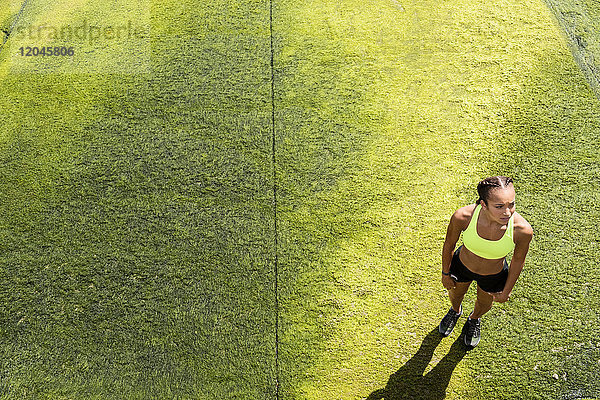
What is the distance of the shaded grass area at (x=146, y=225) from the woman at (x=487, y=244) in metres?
1.54

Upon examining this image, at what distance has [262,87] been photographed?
655 centimetres

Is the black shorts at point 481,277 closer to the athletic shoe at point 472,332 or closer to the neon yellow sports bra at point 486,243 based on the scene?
the neon yellow sports bra at point 486,243

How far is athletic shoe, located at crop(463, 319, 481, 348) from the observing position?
4.32 metres

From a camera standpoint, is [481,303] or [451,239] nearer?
[451,239]

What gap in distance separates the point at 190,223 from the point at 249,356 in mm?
1486

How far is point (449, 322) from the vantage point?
4430 millimetres

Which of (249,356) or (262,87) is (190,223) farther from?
(262,87)

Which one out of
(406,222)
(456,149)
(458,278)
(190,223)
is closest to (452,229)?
(458,278)

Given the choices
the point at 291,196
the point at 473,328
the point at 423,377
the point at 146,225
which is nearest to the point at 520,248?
the point at 473,328

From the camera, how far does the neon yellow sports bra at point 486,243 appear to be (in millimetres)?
3635

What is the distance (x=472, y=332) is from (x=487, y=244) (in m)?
0.96

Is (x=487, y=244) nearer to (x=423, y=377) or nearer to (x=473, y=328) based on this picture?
(x=473, y=328)

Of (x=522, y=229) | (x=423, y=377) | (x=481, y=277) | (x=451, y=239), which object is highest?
(x=522, y=229)

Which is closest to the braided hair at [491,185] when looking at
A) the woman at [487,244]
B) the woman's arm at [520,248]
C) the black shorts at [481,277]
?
the woman at [487,244]
